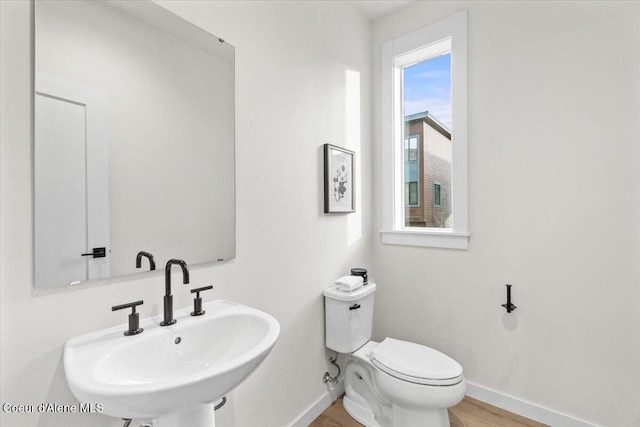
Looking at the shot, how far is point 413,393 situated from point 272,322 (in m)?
0.90

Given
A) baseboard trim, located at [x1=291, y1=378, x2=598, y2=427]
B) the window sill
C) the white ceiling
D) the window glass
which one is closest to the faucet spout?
baseboard trim, located at [x1=291, y1=378, x2=598, y2=427]

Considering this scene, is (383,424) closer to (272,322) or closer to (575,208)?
(272,322)

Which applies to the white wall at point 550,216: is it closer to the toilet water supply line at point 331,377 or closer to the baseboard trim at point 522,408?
the baseboard trim at point 522,408

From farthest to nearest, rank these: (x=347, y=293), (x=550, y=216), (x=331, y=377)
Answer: (x=331, y=377)
(x=347, y=293)
(x=550, y=216)

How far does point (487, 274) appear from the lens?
1.89m

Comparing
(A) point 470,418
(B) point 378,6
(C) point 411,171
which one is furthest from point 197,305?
(B) point 378,6

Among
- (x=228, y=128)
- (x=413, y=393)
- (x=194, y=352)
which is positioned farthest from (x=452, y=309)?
(x=228, y=128)

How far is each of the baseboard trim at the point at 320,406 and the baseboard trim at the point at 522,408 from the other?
33.6 inches

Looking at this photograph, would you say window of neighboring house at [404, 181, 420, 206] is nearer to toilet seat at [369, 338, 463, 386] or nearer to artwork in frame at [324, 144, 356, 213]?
artwork in frame at [324, 144, 356, 213]

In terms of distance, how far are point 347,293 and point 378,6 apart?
2087 mm

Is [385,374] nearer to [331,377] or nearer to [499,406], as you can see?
[331,377]

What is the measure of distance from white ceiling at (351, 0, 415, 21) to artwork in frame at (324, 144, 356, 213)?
1.11 m

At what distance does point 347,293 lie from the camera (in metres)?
1.79

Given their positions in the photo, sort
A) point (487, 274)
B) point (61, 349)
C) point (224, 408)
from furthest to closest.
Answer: point (487, 274) < point (224, 408) < point (61, 349)
